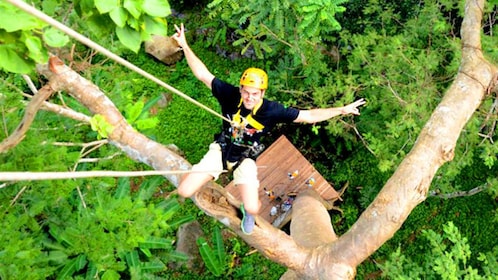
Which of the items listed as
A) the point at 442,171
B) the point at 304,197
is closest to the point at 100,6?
the point at 304,197

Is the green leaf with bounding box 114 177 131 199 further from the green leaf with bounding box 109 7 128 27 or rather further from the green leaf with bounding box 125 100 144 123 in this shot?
the green leaf with bounding box 109 7 128 27

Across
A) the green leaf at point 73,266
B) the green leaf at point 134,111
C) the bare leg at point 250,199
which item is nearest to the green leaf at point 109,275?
the green leaf at point 73,266

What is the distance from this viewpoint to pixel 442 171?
19.9 feet

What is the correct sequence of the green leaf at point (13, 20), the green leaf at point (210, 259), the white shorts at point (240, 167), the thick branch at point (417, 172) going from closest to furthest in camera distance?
the green leaf at point (13, 20)
the thick branch at point (417, 172)
the white shorts at point (240, 167)
the green leaf at point (210, 259)

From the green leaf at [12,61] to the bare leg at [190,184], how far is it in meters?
2.09

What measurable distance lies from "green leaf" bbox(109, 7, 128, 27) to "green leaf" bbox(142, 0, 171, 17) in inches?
3.3

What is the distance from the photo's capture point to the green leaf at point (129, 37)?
5.61 ft

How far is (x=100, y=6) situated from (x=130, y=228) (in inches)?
144

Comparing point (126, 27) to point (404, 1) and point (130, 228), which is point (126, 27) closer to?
point (130, 228)

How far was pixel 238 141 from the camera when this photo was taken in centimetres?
418

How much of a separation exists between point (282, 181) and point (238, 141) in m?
3.13

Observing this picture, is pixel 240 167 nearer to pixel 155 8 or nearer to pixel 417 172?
pixel 417 172

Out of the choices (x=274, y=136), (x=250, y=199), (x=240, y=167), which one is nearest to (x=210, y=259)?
(x=274, y=136)

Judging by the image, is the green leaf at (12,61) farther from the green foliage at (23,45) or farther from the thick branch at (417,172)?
Answer: the thick branch at (417,172)
